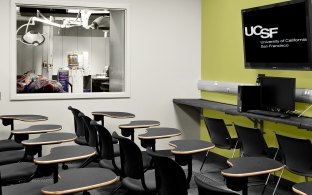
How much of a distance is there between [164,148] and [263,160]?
3602 mm

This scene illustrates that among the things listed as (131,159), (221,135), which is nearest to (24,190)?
(131,159)

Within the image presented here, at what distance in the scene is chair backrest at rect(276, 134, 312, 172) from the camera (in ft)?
12.4

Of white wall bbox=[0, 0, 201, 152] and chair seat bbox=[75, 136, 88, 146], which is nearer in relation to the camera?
chair seat bbox=[75, 136, 88, 146]

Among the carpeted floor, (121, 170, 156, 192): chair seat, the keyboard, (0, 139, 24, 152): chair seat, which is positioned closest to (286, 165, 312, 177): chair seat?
the keyboard

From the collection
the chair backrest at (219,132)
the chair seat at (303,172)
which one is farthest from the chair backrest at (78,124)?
the chair seat at (303,172)

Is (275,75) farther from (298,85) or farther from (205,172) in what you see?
(205,172)

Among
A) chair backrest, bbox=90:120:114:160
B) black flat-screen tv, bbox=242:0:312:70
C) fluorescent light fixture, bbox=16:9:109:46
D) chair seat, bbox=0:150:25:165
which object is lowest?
chair seat, bbox=0:150:25:165

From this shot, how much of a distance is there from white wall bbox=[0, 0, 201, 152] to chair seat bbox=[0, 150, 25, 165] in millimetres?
1742

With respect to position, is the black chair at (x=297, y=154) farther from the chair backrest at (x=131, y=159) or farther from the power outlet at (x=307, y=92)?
the chair backrest at (x=131, y=159)

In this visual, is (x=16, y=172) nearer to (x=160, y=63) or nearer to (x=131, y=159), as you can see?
(x=131, y=159)

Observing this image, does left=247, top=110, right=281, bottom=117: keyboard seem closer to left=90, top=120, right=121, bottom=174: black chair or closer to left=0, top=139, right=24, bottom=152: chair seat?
left=90, top=120, right=121, bottom=174: black chair

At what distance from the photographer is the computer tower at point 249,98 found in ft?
16.5

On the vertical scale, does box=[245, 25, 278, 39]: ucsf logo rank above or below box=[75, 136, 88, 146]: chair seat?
above

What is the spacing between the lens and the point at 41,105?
20.3 ft
